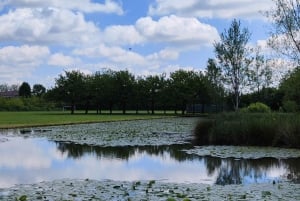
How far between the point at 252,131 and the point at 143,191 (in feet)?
44.3

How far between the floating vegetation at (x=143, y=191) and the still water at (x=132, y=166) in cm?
123

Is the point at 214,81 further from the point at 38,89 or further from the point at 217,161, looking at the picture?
the point at 38,89

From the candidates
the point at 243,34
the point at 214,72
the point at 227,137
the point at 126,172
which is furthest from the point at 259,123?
the point at 214,72

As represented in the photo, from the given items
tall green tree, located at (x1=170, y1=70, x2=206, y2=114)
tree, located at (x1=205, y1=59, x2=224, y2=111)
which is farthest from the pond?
tall green tree, located at (x1=170, y1=70, x2=206, y2=114)

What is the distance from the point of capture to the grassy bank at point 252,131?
2264 centimetres

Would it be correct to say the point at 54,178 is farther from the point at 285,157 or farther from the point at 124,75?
the point at 124,75

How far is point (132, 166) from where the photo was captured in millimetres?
17766

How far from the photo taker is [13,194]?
453 inches

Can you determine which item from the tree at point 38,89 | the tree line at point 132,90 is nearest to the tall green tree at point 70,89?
the tree line at point 132,90

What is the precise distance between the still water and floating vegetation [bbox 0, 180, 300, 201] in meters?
1.23

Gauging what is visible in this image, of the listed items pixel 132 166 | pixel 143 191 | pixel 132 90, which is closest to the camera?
pixel 143 191

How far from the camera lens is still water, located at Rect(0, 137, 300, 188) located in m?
14.9

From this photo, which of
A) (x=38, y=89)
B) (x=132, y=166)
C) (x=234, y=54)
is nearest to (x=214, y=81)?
(x=234, y=54)

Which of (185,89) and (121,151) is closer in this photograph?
(121,151)
